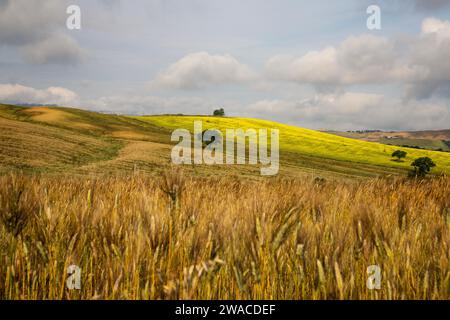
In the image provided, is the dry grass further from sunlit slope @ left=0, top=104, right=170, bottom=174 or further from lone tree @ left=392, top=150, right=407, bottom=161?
lone tree @ left=392, top=150, right=407, bottom=161

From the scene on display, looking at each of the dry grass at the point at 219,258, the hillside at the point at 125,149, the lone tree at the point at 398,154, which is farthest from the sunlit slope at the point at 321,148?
the dry grass at the point at 219,258

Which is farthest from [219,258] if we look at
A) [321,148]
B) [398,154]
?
[398,154]

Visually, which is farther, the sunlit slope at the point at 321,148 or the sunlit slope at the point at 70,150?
the sunlit slope at the point at 321,148

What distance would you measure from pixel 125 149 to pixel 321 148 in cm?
4140

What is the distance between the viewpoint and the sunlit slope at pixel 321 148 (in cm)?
6894

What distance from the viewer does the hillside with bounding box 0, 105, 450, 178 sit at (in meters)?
34.2

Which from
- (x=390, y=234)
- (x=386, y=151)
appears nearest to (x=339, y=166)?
(x=386, y=151)

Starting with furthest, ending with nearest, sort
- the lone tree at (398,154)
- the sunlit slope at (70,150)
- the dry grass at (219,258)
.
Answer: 1. the lone tree at (398,154)
2. the sunlit slope at (70,150)
3. the dry grass at (219,258)

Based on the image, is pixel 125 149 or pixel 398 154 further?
pixel 398 154

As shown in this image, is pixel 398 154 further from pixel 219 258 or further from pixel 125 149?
pixel 219 258

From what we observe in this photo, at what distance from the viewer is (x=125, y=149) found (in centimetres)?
4869

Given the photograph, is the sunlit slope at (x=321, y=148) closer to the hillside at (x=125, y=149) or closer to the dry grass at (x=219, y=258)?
the hillside at (x=125, y=149)

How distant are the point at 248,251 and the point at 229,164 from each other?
4538cm

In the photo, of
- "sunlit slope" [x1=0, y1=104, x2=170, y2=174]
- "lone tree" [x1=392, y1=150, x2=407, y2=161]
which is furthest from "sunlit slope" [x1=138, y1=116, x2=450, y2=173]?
"sunlit slope" [x1=0, y1=104, x2=170, y2=174]
